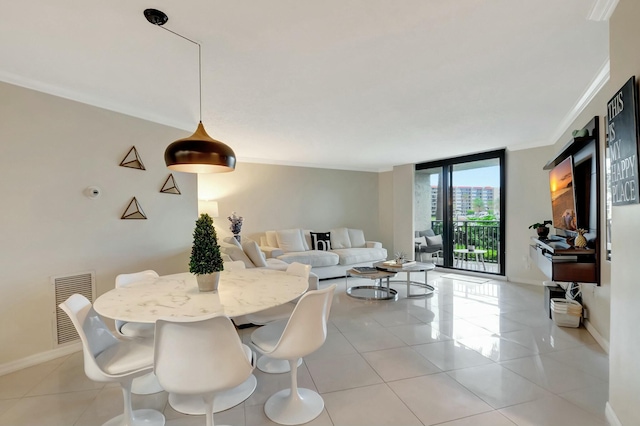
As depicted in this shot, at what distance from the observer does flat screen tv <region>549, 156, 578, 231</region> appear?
10.4 feet

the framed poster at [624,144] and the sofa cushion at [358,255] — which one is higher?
the framed poster at [624,144]

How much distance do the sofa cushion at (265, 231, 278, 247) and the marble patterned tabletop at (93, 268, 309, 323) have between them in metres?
3.41

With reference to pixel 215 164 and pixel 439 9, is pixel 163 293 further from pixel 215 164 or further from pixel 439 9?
pixel 439 9

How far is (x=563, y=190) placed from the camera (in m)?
3.42

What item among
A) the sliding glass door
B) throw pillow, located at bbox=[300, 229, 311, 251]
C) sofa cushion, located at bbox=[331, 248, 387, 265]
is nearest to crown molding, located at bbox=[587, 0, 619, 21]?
the sliding glass door

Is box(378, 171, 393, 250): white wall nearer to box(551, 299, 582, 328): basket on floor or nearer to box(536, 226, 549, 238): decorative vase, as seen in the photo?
box(536, 226, 549, 238): decorative vase

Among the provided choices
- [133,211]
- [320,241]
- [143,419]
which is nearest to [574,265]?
[143,419]

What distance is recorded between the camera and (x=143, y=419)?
70.8 inches

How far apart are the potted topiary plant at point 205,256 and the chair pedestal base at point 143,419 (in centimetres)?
81

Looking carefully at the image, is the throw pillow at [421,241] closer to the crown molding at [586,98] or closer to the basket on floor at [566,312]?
the crown molding at [586,98]

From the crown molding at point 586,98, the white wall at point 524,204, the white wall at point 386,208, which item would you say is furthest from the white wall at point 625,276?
the white wall at point 386,208

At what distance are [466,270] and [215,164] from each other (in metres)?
5.66

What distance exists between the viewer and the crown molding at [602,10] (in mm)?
1631

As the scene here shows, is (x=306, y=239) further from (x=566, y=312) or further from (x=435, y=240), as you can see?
(x=566, y=312)
